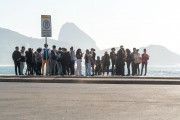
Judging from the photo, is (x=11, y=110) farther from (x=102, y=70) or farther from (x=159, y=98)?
(x=102, y=70)

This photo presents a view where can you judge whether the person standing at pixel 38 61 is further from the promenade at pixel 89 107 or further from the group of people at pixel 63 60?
the promenade at pixel 89 107

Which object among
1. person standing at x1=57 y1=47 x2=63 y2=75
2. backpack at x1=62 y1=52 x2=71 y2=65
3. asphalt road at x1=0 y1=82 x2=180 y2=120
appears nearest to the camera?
asphalt road at x1=0 y1=82 x2=180 y2=120

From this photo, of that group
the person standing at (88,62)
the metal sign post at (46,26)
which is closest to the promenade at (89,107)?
the metal sign post at (46,26)

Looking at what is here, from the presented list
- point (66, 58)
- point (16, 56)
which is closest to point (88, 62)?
point (66, 58)

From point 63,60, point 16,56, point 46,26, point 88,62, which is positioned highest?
point 46,26

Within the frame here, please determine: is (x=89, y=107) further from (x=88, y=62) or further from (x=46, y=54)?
(x=88, y=62)

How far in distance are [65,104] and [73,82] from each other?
11032 mm

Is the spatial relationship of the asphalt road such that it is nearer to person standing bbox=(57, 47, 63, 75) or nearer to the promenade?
the promenade

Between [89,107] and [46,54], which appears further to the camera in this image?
[46,54]

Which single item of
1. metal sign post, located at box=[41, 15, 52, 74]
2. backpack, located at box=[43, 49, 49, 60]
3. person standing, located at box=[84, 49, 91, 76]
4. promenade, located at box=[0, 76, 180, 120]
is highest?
metal sign post, located at box=[41, 15, 52, 74]

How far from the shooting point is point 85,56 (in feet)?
102

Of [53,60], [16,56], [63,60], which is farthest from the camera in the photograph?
[53,60]

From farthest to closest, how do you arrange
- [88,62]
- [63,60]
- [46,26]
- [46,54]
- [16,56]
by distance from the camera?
[88,62]
[63,60]
[16,56]
[46,54]
[46,26]

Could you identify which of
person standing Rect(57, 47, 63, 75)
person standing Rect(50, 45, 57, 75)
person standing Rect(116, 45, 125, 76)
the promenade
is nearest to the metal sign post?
person standing Rect(50, 45, 57, 75)
